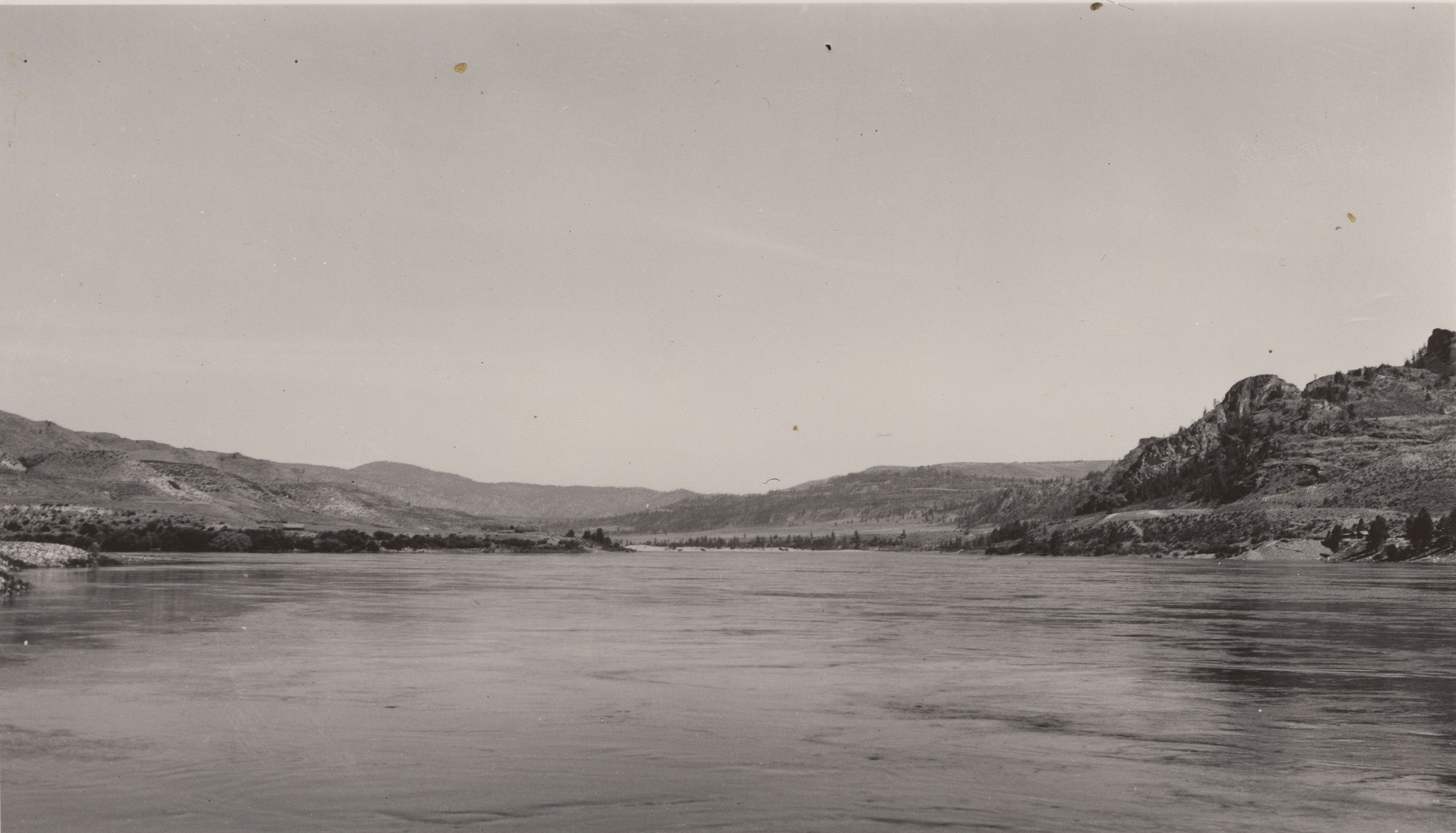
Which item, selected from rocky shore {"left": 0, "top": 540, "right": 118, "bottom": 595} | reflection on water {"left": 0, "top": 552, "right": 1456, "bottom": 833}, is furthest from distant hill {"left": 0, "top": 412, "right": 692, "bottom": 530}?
reflection on water {"left": 0, "top": 552, "right": 1456, "bottom": 833}

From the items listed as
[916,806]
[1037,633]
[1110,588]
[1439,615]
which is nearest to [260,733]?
[916,806]

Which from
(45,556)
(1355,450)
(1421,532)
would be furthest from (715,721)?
(1355,450)

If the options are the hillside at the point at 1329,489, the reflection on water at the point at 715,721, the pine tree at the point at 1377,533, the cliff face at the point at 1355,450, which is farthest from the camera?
the cliff face at the point at 1355,450

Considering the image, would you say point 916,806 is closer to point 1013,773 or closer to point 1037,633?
point 1013,773

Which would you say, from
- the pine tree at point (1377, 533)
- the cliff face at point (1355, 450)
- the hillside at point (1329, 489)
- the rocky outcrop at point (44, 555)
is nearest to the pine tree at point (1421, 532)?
the hillside at point (1329, 489)

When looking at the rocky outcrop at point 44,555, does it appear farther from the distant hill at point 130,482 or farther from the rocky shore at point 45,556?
the distant hill at point 130,482

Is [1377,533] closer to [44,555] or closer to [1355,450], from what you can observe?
[1355,450]
